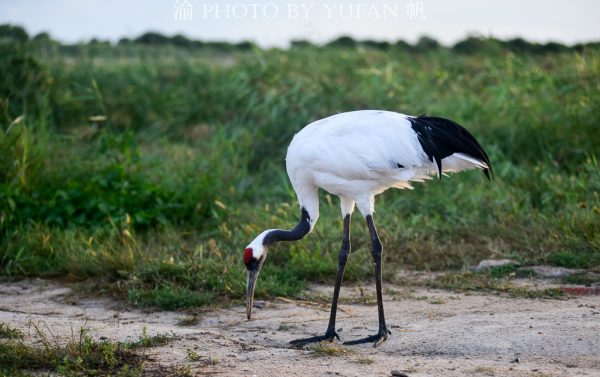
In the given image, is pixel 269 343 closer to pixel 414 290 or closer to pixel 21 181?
pixel 414 290

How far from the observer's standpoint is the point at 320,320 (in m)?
5.84

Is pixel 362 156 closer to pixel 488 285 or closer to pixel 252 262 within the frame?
pixel 252 262

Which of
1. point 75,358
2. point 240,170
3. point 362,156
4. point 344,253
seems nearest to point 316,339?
point 344,253

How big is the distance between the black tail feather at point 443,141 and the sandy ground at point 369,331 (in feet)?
3.51

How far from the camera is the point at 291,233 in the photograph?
5.93 metres

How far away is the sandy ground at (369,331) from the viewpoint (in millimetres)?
4570

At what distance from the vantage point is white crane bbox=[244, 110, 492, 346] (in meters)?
5.64

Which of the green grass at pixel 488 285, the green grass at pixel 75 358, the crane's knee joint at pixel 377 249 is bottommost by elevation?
the green grass at pixel 75 358

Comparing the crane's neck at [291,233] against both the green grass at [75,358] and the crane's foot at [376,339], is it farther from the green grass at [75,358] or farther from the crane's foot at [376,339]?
the green grass at [75,358]

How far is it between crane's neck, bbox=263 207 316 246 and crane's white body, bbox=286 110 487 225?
0.30m

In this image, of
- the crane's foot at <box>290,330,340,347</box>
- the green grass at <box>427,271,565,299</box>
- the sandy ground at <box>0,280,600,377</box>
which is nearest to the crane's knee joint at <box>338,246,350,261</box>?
the sandy ground at <box>0,280,600,377</box>

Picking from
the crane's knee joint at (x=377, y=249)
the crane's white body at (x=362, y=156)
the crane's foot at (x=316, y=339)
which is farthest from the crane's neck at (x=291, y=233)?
the crane's foot at (x=316, y=339)

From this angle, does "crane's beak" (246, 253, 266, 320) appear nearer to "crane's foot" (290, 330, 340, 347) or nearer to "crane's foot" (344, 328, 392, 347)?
"crane's foot" (290, 330, 340, 347)

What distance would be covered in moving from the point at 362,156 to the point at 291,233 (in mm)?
784
